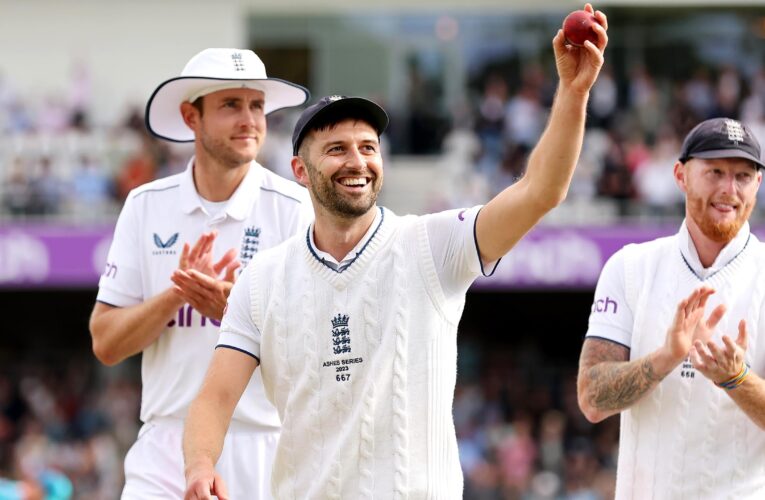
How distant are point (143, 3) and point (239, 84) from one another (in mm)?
18156

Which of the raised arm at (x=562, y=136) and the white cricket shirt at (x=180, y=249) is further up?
A: the raised arm at (x=562, y=136)

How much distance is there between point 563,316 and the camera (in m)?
22.3

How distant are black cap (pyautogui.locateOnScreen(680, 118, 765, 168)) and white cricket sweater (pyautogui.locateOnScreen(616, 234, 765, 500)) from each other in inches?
14.5

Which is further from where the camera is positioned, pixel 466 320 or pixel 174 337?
pixel 466 320

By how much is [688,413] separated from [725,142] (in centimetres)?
101

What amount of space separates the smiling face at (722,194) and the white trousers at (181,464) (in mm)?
1940

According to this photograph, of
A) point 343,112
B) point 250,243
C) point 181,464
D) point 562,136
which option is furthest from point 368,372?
point 181,464

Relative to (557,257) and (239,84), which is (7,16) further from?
(239,84)

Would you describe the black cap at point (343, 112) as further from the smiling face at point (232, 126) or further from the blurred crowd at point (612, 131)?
the blurred crowd at point (612, 131)

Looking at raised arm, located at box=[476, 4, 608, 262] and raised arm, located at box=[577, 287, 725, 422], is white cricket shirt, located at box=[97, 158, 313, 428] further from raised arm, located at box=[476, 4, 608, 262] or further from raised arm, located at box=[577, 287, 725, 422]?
raised arm, located at box=[476, 4, 608, 262]

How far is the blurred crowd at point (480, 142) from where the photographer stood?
61.4 ft

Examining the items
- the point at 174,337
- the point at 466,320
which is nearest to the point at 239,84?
the point at 174,337

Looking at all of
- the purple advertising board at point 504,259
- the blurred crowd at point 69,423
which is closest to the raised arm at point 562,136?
the blurred crowd at point 69,423

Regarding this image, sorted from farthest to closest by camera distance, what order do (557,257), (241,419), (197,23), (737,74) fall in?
(197,23)
(737,74)
(557,257)
(241,419)
